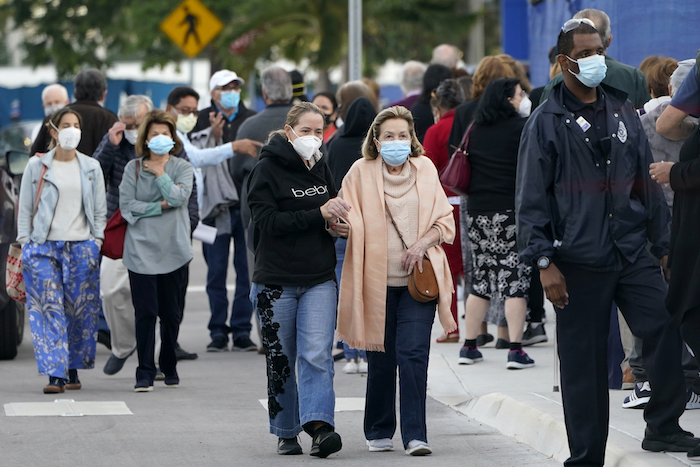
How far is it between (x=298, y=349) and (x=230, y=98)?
178 inches

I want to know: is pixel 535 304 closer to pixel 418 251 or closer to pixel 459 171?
pixel 459 171

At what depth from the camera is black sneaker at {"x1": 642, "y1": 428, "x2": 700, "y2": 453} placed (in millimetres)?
5836

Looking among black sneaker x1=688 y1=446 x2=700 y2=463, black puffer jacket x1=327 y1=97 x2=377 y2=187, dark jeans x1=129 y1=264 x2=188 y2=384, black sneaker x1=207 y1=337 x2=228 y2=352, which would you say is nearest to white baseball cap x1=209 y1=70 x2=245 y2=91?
black puffer jacket x1=327 y1=97 x2=377 y2=187

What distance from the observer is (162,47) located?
106 feet

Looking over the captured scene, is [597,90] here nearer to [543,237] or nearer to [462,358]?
[543,237]

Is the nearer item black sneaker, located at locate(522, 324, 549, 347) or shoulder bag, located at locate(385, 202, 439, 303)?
shoulder bag, located at locate(385, 202, 439, 303)

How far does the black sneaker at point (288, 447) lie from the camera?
6.70m

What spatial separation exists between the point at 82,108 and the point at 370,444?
502 cm

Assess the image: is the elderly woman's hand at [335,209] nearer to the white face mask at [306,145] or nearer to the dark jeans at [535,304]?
the white face mask at [306,145]

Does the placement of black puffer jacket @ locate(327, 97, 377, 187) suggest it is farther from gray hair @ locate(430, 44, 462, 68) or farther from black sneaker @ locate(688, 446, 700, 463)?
gray hair @ locate(430, 44, 462, 68)

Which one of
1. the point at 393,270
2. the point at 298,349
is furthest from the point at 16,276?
the point at 393,270

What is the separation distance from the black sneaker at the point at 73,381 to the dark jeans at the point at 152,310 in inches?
18.7

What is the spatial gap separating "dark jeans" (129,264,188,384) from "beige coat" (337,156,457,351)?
8.02 feet

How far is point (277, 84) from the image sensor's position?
10.2 meters
